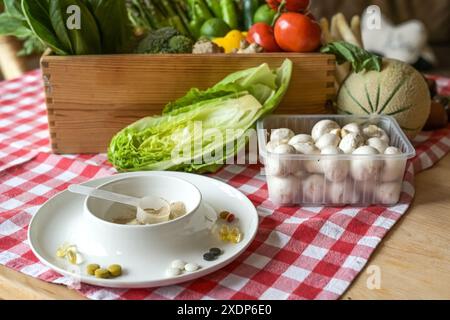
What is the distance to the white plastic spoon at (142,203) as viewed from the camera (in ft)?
2.66

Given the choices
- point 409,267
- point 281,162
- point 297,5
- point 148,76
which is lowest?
point 409,267

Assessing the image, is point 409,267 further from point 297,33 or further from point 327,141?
point 297,33

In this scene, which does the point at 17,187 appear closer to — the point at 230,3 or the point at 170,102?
the point at 170,102

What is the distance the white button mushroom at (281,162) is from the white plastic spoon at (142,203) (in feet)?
0.60

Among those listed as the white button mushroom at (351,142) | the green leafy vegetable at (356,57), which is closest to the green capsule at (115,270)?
the white button mushroom at (351,142)

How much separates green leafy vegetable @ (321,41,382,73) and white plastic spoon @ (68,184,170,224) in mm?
502

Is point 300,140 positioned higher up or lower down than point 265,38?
lower down

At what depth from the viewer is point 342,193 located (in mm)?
922

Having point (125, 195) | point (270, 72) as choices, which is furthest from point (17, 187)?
point (270, 72)

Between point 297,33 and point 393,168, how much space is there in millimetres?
362

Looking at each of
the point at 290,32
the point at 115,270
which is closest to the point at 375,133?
the point at 290,32

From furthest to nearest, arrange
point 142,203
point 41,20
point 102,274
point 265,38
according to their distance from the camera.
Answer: point 265,38 → point 41,20 → point 142,203 → point 102,274

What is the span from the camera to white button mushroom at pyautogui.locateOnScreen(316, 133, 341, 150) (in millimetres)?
933

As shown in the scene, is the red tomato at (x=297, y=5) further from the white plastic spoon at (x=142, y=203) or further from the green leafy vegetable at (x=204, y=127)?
the white plastic spoon at (x=142, y=203)
